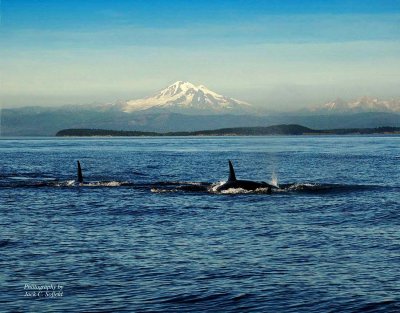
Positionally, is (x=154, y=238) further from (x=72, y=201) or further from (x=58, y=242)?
(x=72, y=201)

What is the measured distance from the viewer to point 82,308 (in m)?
17.8

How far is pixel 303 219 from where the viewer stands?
33.2m

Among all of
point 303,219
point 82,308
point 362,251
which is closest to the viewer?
point 82,308

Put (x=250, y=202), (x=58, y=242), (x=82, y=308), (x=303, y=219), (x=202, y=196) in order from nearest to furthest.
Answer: (x=82, y=308) → (x=58, y=242) → (x=303, y=219) → (x=250, y=202) → (x=202, y=196)

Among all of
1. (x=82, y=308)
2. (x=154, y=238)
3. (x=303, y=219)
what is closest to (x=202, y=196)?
(x=303, y=219)

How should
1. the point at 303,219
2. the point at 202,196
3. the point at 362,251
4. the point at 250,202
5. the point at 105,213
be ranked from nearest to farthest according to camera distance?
the point at 362,251 < the point at 303,219 < the point at 105,213 < the point at 250,202 < the point at 202,196

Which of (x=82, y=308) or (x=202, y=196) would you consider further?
(x=202, y=196)

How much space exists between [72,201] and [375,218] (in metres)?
19.2

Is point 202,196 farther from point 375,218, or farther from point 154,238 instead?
point 154,238

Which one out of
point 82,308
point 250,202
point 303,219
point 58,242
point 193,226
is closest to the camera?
point 82,308

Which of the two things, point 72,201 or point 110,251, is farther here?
point 72,201

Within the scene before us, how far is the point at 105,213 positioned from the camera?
36.7 meters

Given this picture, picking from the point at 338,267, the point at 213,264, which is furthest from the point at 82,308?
the point at 338,267

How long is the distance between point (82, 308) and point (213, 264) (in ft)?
19.4
